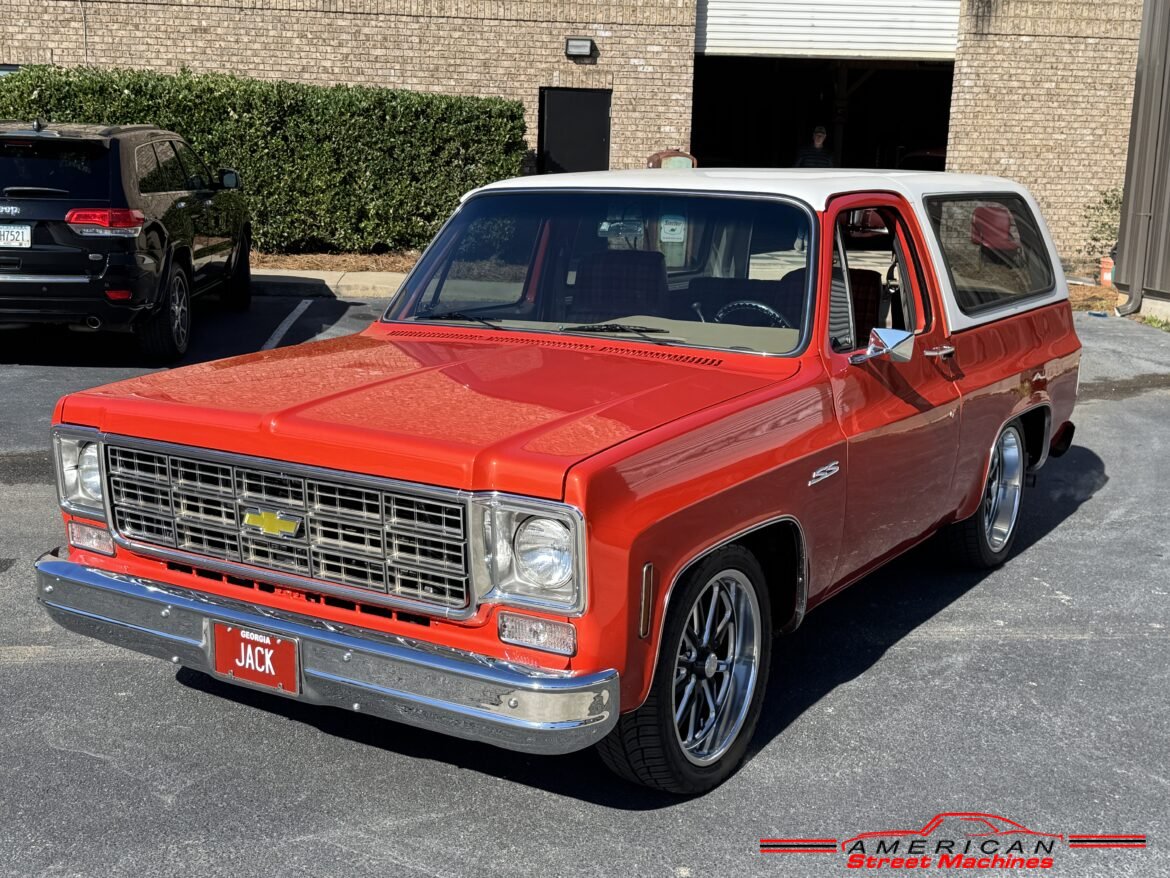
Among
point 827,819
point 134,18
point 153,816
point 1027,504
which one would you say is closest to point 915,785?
point 827,819

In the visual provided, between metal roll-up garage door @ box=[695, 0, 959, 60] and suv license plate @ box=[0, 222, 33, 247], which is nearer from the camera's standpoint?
suv license plate @ box=[0, 222, 33, 247]

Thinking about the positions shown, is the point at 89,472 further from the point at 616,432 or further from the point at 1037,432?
the point at 1037,432

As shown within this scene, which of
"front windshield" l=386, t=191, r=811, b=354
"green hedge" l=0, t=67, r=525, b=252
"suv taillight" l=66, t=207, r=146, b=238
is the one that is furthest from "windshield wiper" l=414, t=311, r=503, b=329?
"green hedge" l=0, t=67, r=525, b=252

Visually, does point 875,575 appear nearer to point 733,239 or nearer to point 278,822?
point 733,239

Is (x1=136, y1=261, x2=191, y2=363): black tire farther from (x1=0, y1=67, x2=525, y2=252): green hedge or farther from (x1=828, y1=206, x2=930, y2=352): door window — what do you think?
(x1=828, y1=206, x2=930, y2=352): door window

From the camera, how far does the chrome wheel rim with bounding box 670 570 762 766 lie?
3863 millimetres

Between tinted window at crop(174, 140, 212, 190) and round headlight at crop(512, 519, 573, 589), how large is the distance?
899cm

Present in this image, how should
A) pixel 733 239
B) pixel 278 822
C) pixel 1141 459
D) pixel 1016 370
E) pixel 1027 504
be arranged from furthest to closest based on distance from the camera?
pixel 1141 459 → pixel 1027 504 → pixel 1016 370 → pixel 733 239 → pixel 278 822

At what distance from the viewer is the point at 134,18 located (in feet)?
58.4

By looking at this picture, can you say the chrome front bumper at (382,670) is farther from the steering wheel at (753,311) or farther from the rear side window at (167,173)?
the rear side window at (167,173)

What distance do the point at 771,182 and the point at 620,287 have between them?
26.6 inches

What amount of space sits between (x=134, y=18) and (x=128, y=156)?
8985mm

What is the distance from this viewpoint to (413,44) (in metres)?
18.2

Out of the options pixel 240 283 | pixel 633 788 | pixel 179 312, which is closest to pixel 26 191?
pixel 179 312
